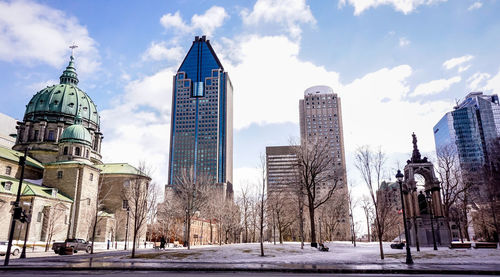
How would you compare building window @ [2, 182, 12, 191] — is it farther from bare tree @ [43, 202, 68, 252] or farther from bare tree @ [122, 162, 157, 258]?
bare tree @ [122, 162, 157, 258]

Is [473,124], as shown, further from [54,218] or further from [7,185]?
[7,185]

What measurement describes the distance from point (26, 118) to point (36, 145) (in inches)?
416

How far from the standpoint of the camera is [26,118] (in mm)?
77250

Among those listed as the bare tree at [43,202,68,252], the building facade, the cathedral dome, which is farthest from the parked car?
the cathedral dome

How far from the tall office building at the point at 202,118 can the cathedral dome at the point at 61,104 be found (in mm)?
88952

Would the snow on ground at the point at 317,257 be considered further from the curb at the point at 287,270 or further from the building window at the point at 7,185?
the building window at the point at 7,185

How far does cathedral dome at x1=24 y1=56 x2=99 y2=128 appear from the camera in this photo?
3054 inches

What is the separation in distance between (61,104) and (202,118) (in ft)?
344

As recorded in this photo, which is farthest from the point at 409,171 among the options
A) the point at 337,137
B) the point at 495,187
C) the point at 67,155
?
the point at 337,137

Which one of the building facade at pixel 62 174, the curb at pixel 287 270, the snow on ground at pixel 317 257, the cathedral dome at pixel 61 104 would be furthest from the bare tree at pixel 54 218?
the curb at pixel 287 270

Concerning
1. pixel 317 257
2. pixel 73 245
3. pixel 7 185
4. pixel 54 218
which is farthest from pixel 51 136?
pixel 317 257

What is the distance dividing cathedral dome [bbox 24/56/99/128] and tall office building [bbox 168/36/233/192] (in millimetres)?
88952

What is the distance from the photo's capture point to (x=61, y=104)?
79375 mm

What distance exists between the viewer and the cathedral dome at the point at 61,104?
254 feet
